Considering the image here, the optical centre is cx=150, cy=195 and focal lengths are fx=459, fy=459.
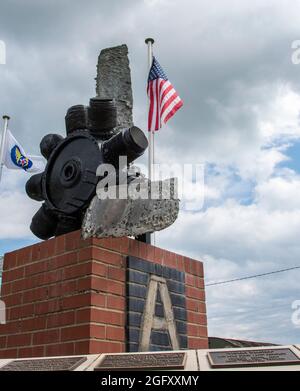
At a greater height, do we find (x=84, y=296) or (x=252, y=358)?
(x=84, y=296)

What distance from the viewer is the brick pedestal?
9.43ft

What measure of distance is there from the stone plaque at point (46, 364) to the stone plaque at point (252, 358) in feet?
2.05

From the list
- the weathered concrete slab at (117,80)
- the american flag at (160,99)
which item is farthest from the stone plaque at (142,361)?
the american flag at (160,99)

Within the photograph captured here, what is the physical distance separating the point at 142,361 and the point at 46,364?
1.66 feet

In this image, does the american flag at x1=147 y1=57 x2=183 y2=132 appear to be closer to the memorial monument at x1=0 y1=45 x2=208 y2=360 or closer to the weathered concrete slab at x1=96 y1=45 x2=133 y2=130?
the weathered concrete slab at x1=96 y1=45 x2=133 y2=130

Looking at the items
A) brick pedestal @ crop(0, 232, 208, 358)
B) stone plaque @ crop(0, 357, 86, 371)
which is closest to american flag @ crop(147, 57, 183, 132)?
brick pedestal @ crop(0, 232, 208, 358)

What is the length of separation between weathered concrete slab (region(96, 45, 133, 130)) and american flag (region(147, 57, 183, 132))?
6.23 ft

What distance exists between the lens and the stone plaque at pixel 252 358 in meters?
1.80

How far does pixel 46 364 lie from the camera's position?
7.32ft

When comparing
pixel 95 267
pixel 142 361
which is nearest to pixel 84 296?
pixel 95 267

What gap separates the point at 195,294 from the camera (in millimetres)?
3727

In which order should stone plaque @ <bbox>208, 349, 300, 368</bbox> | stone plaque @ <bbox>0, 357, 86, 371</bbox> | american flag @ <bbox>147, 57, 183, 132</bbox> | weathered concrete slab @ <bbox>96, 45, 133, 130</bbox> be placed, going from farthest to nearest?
american flag @ <bbox>147, 57, 183, 132</bbox> < weathered concrete slab @ <bbox>96, 45, 133, 130</bbox> < stone plaque @ <bbox>0, 357, 86, 371</bbox> < stone plaque @ <bbox>208, 349, 300, 368</bbox>

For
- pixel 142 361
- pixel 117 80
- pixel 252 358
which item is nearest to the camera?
pixel 252 358

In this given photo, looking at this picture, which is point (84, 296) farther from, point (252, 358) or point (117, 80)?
point (117, 80)
